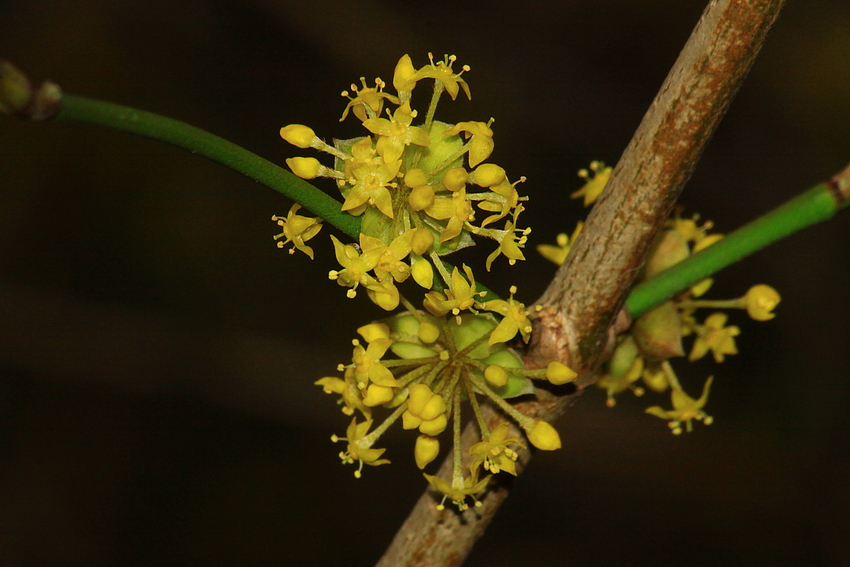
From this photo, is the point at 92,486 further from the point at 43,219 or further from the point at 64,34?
the point at 64,34

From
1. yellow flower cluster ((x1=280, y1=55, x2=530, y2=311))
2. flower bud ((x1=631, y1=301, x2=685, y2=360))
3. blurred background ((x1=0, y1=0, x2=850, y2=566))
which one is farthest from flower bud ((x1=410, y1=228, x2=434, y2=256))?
blurred background ((x1=0, y1=0, x2=850, y2=566))

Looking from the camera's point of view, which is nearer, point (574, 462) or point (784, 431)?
point (784, 431)

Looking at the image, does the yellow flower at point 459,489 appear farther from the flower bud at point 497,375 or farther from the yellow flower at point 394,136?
the yellow flower at point 394,136

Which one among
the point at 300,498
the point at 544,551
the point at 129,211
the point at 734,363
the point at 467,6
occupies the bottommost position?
the point at 300,498

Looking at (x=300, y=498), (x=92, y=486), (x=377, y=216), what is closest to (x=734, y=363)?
(x=300, y=498)

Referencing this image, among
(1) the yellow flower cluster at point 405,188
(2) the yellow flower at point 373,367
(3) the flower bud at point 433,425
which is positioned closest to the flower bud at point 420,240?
(1) the yellow flower cluster at point 405,188

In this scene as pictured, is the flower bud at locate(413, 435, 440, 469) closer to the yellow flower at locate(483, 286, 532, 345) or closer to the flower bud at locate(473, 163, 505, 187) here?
the yellow flower at locate(483, 286, 532, 345)
